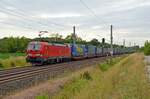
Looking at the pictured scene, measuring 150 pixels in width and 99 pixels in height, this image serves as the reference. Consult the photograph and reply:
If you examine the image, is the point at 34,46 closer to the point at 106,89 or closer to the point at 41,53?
the point at 41,53

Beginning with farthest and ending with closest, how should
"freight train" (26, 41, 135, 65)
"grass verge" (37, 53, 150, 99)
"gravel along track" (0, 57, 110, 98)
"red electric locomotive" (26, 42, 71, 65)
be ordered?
"freight train" (26, 41, 135, 65) → "red electric locomotive" (26, 42, 71, 65) → "gravel along track" (0, 57, 110, 98) → "grass verge" (37, 53, 150, 99)

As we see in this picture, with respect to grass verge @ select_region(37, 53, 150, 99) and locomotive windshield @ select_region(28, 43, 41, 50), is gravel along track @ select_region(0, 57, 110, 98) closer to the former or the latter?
grass verge @ select_region(37, 53, 150, 99)

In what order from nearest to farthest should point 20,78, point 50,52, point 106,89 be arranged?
1. point 106,89
2. point 20,78
3. point 50,52

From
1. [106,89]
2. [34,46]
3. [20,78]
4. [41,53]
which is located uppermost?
[34,46]

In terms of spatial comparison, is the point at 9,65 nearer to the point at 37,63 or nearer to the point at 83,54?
the point at 37,63

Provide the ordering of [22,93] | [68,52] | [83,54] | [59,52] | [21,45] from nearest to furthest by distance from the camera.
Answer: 1. [22,93]
2. [59,52]
3. [68,52]
4. [83,54]
5. [21,45]

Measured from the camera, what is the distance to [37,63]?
133ft

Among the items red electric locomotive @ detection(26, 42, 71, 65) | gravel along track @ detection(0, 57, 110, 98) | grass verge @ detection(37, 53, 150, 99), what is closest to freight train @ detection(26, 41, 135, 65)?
red electric locomotive @ detection(26, 42, 71, 65)

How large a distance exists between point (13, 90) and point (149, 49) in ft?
312

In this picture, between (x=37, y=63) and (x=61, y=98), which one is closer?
(x=61, y=98)

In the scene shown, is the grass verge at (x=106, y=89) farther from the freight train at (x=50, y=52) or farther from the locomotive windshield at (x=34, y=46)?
the locomotive windshield at (x=34, y=46)

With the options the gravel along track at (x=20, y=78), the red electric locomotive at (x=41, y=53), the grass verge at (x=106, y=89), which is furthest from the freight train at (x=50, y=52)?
the grass verge at (x=106, y=89)

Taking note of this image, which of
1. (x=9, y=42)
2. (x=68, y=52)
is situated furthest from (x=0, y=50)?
(x=68, y=52)

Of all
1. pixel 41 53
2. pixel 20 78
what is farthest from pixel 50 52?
pixel 20 78
